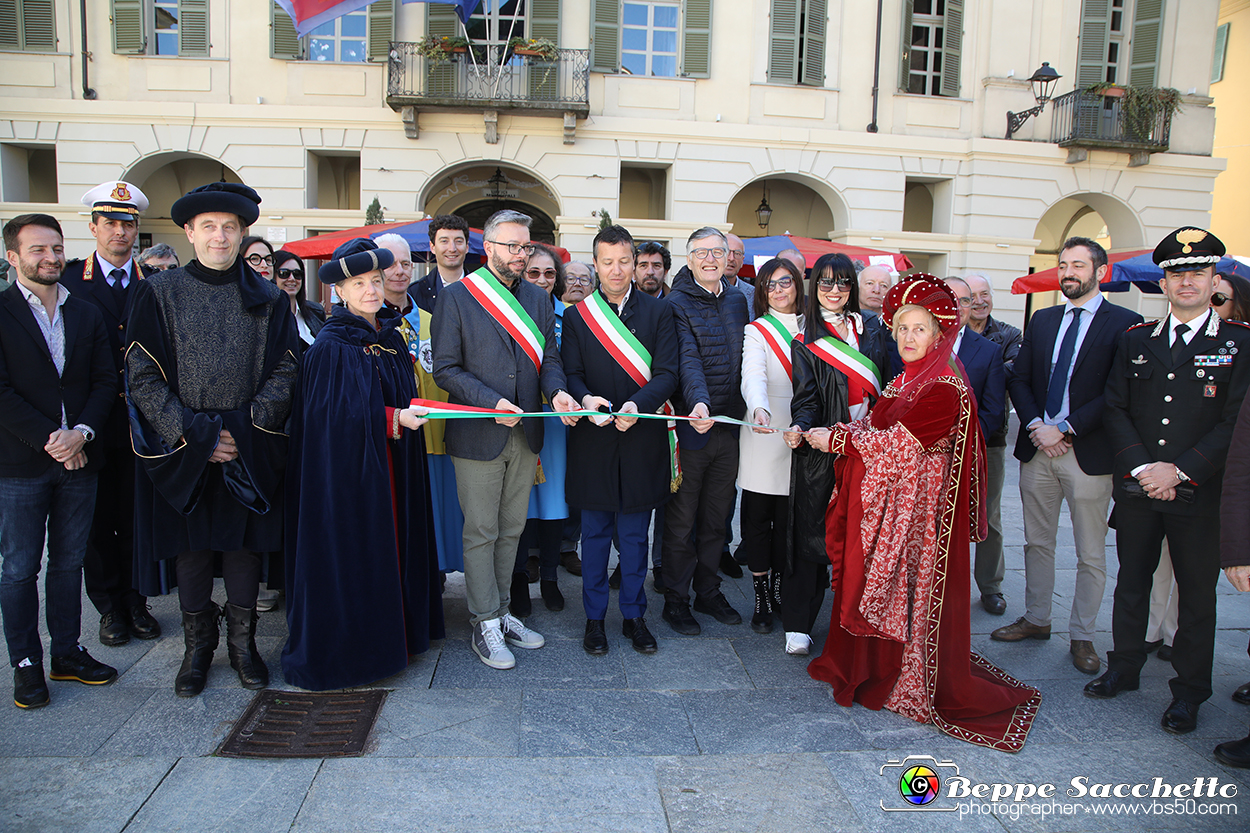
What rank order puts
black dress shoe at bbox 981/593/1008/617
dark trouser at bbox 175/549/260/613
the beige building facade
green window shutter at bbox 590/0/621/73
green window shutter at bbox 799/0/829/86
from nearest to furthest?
dark trouser at bbox 175/549/260/613 < black dress shoe at bbox 981/593/1008/617 < the beige building facade < green window shutter at bbox 590/0/621/73 < green window shutter at bbox 799/0/829/86

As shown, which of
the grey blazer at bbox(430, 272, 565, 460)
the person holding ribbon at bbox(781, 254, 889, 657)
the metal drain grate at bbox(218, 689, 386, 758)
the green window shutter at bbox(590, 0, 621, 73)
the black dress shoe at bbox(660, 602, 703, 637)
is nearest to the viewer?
the metal drain grate at bbox(218, 689, 386, 758)

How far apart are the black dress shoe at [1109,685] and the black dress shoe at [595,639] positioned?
87.7 inches

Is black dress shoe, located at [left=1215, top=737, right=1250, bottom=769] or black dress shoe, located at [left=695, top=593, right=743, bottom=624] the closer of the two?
black dress shoe, located at [left=1215, top=737, right=1250, bottom=769]

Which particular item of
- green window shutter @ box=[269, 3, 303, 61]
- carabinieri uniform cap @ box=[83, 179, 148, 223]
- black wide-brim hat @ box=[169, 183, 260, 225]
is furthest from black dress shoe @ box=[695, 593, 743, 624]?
green window shutter @ box=[269, 3, 303, 61]

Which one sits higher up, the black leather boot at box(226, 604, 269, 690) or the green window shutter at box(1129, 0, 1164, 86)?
the green window shutter at box(1129, 0, 1164, 86)

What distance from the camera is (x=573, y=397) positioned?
3.71m

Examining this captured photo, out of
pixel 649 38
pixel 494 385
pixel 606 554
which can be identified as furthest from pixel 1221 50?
pixel 494 385

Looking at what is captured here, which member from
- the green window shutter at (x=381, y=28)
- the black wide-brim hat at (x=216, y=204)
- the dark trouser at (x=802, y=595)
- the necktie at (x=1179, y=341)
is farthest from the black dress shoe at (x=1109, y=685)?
the green window shutter at (x=381, y=28)

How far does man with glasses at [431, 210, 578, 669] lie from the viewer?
140 inches

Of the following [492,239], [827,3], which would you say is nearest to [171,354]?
[492,239]

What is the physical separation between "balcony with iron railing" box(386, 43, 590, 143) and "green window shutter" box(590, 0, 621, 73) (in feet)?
1.11

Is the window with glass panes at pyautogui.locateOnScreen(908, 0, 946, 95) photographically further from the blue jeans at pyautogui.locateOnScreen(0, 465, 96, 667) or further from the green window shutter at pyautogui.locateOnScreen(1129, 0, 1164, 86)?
the blue jeans at pyautogui.locateOnScreen(0, 465, 96, 667)

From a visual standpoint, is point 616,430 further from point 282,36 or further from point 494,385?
point 282,36

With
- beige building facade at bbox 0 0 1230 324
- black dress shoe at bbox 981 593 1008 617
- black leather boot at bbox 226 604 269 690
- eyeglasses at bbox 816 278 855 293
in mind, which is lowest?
black dress shoe at bbox 981 593 1008 617
